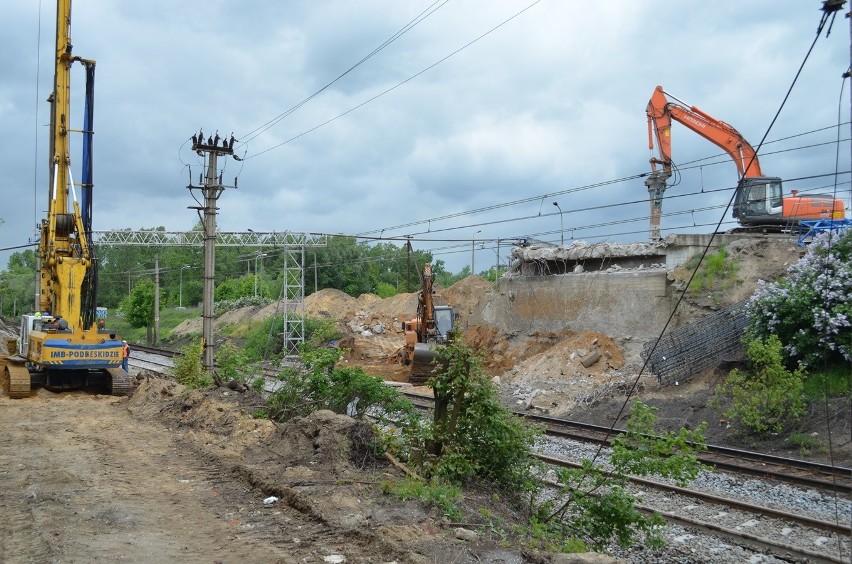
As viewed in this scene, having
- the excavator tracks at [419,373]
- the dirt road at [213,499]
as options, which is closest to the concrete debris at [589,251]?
the excavator tracks at [419,373]

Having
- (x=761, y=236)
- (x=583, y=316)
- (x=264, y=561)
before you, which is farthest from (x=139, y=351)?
(x=264, y=561)

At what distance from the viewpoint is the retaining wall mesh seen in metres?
21.9

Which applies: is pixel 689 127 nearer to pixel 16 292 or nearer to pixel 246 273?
pixel 246 273

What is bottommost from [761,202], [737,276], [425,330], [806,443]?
[806,443]

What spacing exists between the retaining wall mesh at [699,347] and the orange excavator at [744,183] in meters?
5.28

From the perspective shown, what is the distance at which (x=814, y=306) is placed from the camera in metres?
18.7

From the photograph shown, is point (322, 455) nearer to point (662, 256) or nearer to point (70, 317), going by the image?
point (70, 317)

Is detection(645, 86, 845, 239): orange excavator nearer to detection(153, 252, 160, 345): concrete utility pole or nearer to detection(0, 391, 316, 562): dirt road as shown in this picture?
detection(0, 391, 316, 562): dirt road

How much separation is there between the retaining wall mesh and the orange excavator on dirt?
9.64 meters

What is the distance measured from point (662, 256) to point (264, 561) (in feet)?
77.0

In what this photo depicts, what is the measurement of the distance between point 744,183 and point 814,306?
8.56m

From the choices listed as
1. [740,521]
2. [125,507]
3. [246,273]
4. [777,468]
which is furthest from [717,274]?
[246,273]

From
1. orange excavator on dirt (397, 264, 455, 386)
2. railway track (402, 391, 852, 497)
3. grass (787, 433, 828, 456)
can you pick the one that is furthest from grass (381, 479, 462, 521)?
orange excavator on dirt (397, 264, 455, 386)

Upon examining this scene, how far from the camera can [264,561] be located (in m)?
7.05
